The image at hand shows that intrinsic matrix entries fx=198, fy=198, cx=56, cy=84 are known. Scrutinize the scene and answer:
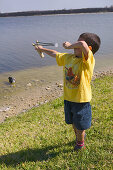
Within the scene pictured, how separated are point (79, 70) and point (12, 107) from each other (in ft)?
14.9

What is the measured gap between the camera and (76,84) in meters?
2.68

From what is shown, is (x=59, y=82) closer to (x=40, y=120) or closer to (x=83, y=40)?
(x=40, y=120)

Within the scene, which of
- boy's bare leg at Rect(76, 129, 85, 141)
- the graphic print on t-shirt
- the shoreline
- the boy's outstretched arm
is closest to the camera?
the graphic print on t-shirt

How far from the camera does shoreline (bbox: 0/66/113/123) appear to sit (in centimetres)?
648

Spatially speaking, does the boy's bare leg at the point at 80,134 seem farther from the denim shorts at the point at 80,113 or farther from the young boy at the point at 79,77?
the denim shorts at the point at 80,113

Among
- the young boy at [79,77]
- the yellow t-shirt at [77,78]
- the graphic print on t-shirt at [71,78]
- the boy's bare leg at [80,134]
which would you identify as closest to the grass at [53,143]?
the boy's bare leg at [80,134]

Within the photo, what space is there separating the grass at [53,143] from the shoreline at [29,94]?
67.6 inches

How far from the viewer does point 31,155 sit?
3.19 m

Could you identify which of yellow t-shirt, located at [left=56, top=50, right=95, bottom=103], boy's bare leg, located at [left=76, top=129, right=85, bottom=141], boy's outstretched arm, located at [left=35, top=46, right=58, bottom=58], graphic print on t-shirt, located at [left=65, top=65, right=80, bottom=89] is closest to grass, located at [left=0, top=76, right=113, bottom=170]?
boy's bare leg, located at [left=76, top=129, right=85, bottom=141]

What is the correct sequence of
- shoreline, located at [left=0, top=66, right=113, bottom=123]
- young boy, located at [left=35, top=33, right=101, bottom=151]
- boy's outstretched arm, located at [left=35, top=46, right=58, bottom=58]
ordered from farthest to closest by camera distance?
shoreline, located at [left=0, top=66, right=113, bottom=123], boy's outstretched arm, located at [left=35, top=46, right=58, bottom=58], young boy, located at [left=35, top=33, right=101, bottom=151]

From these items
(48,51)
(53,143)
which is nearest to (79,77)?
(48,51)

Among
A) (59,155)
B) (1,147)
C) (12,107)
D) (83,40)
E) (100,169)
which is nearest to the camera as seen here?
(83,40)

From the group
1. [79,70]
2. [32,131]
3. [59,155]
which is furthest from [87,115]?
[32,131]

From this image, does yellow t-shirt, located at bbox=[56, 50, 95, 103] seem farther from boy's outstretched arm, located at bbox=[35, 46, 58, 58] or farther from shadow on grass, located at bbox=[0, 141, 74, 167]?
shadow on grass, located at bbox=[0, 141, 74, 167]
